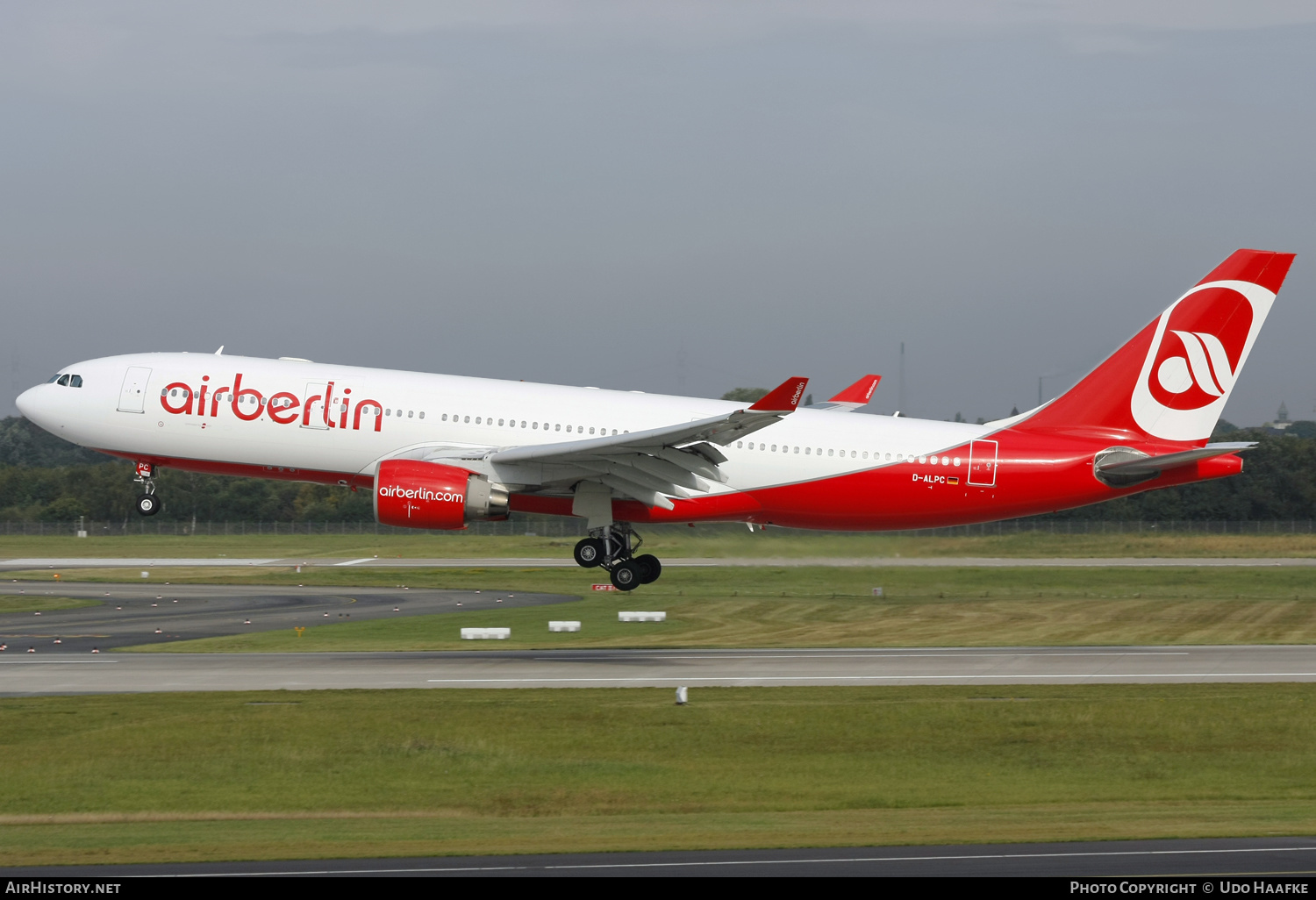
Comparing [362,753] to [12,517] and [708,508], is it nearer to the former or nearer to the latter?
[708,508]

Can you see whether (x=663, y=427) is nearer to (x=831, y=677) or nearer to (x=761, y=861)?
(x=831, y=677)

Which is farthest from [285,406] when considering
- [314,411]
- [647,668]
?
[647,668]

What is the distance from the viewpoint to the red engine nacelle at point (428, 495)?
3114cm

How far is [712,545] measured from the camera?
128 ft

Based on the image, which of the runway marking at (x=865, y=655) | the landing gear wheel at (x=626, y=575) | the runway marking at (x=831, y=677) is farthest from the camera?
the runway marking at (x=865, y=655)

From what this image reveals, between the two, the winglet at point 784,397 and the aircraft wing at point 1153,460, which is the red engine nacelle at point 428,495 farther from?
the aircraft wing at point 1153,460

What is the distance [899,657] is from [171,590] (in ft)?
110

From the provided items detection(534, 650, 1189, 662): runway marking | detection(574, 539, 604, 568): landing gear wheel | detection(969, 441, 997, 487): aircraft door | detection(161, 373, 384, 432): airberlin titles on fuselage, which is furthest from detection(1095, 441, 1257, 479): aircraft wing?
detection(161, 373, 384, 432): airberlin titles on fuselage

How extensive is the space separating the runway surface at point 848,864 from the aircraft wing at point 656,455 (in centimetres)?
1400

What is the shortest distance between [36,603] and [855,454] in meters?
34.2

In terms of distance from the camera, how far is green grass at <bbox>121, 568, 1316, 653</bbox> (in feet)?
134

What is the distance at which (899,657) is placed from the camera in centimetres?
3619

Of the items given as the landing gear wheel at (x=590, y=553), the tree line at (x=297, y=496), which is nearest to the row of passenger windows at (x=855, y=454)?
the landing gear wheel at (x=590, y=553)

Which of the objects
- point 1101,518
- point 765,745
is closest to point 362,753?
point 765,745
